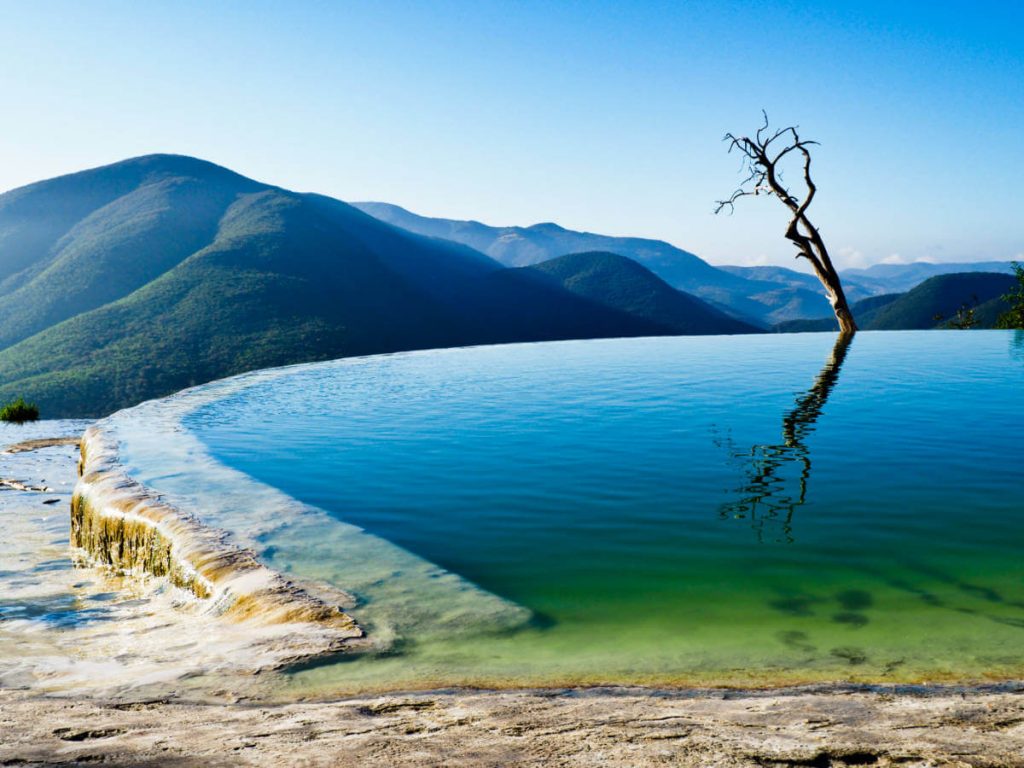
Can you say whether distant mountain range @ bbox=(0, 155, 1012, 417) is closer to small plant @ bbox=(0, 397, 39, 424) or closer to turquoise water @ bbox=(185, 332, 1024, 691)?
small plant @ bbox=(0, 397, 39, 424)

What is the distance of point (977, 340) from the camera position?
22.4 metres

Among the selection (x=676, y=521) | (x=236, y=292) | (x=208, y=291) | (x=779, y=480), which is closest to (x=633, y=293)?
(x=236, y=292)

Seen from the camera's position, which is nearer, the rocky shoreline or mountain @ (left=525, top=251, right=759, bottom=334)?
the rocky shoreline

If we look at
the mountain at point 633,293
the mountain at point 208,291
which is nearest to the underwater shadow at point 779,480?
the mountain at point 208,291

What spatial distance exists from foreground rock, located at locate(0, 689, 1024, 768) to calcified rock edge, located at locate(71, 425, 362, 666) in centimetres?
97

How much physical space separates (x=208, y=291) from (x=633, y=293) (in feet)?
201

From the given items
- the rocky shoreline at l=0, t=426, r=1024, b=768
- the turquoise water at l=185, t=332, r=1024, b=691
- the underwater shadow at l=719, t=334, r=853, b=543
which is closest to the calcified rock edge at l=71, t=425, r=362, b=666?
the turquoise water at l=185, t=332, r=1024, b=691

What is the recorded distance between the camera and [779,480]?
307 inches

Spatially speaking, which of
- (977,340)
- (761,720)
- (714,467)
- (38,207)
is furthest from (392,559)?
(38,207)

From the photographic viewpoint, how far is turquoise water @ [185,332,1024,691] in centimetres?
438

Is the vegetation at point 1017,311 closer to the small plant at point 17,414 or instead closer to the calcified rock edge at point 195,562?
the calcified rock edge at point 195,562

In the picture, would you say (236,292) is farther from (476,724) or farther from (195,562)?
(476,724)

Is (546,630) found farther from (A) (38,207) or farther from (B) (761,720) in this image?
(A) (38,207)

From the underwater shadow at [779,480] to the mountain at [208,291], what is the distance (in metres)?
51.4
